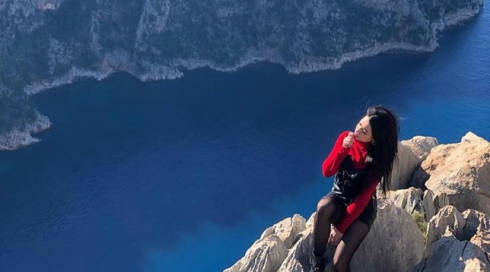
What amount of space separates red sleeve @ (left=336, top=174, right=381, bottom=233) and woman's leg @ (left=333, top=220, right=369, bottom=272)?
0.19m

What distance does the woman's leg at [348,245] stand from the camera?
14906 millimetres

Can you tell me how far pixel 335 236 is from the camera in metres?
15.4

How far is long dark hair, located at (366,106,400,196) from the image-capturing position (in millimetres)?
14508

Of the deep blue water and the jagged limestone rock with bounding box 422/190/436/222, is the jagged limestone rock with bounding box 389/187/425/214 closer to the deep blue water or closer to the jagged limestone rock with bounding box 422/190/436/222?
the jagged limestone rock with bounding box 422/190/436/222

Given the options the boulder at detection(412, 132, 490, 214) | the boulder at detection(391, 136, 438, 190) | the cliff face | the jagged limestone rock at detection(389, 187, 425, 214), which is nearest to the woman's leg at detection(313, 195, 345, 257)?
the jagged limestone rock at detection(389, 187, 425, 214)

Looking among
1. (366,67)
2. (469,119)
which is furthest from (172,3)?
(469,119)

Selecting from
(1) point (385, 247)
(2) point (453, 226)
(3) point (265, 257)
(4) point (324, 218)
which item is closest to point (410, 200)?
(2) point (453, 226)

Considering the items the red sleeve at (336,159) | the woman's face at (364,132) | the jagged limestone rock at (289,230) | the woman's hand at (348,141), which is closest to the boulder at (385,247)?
the red sleeve at (336,159)

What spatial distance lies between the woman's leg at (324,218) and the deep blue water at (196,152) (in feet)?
183

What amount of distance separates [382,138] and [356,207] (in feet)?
6.26

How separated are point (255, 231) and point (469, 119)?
43.6 meters

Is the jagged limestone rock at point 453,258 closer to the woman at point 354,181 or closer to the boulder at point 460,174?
the woman at point 354,181

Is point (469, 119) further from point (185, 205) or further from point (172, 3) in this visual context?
point (172, 3)

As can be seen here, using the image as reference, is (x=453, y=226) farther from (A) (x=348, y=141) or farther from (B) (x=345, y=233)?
(A) (x=348, y=141)
